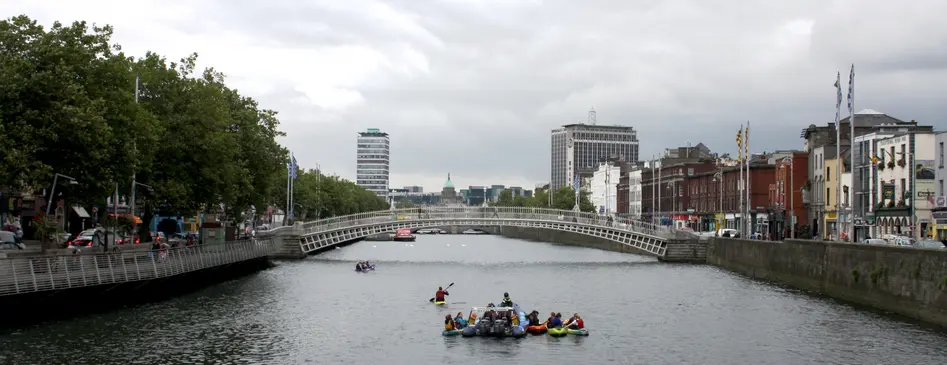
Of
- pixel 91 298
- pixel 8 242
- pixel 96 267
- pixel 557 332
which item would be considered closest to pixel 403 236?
pixel 8 242

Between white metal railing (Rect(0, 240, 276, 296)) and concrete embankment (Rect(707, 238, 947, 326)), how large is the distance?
37.5 m

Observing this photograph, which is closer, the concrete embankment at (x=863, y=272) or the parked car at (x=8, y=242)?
the concrete embankment at (x=863, y=272)

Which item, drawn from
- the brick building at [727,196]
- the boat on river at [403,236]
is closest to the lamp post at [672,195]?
the brick building at [727,196]

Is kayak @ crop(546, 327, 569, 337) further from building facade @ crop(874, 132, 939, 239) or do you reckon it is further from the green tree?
building facade @ crop(874, 132, 939, 239)

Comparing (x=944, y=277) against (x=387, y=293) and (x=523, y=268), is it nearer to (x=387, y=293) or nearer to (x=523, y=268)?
(x=387, y=293)

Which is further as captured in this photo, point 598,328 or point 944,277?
point 598,328

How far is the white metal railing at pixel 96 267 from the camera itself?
42.9 metres

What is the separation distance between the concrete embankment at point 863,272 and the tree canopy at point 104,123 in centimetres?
3875

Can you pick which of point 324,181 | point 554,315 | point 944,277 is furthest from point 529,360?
point 324,181

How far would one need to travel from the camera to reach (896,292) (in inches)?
1996

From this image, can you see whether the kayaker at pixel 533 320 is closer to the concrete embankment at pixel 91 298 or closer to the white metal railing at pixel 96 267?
the white metal railing at pixel 96 267

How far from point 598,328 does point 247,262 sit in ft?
140

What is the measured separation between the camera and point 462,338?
47.1m

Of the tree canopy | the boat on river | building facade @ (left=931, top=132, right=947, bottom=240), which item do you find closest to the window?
building facade @ (left=931, top=132, right=947, bottom=240)
